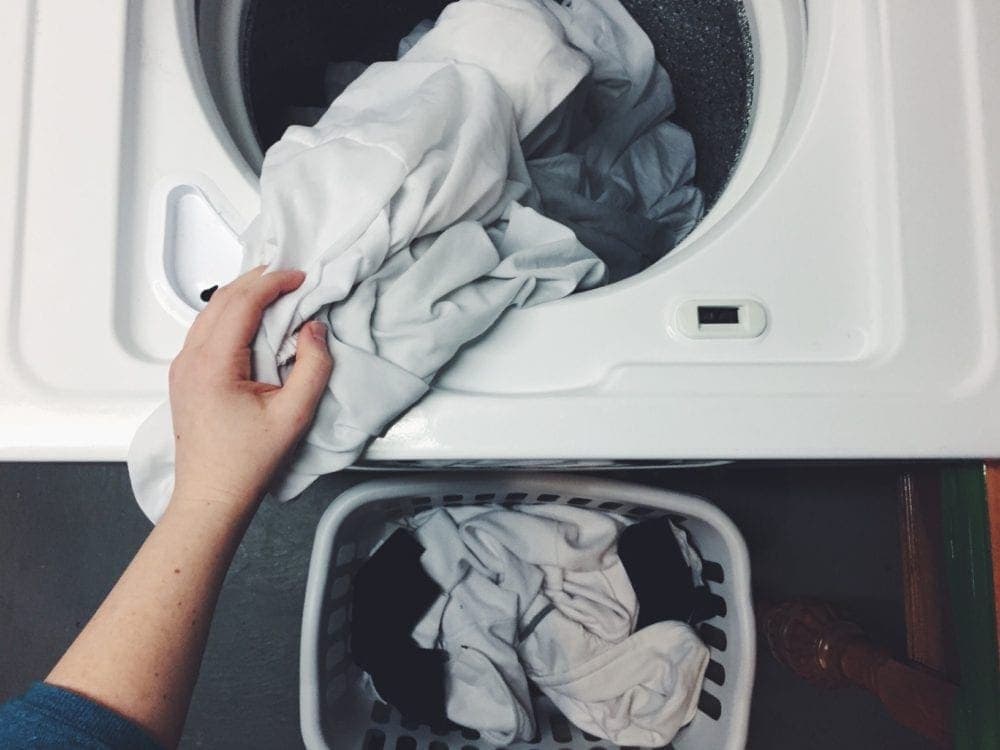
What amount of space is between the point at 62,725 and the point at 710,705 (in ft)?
2.08

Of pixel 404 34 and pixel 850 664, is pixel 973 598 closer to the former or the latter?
pixel 850 664

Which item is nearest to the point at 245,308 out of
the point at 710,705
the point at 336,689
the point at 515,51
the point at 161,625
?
the point at 161,625

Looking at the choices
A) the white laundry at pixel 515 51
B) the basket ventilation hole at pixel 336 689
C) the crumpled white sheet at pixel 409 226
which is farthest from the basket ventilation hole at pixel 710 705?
the white laundry at pixel 515 51

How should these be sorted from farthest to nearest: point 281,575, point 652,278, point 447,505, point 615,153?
point 281,575, point 447,505, point 615,153, point 652,278

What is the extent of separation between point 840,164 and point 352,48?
50cm

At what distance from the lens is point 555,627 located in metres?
0.82

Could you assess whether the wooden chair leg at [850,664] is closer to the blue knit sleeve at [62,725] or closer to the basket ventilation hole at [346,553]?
the basket ventilation hole at [346,553]

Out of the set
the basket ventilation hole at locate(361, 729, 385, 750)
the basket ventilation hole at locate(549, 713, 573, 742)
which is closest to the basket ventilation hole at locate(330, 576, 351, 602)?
the basket ventilation hole at locate(361, 729, 385, 750)

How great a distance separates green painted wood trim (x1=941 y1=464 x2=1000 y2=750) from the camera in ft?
1.79

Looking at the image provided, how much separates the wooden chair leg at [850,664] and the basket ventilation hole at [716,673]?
203mm

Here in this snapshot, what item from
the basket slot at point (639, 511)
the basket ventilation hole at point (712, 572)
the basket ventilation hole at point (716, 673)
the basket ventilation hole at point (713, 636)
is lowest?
the basket ventilation hole at point (716, 673)

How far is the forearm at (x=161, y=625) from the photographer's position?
38 centimetres

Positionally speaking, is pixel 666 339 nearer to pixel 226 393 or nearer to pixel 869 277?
pixel 869 277

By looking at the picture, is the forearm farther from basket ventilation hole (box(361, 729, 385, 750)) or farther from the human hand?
basket ventilation hole (box(361, 729, 385, 750))
